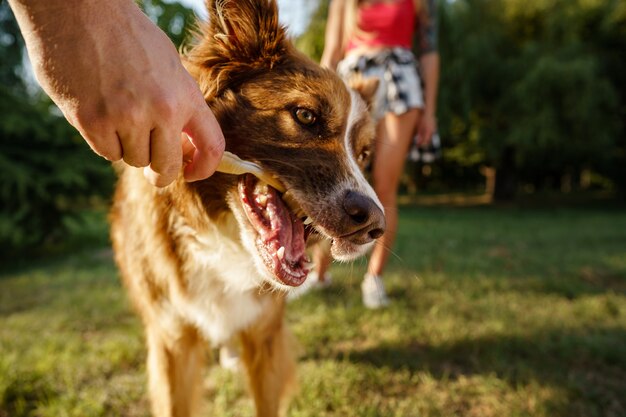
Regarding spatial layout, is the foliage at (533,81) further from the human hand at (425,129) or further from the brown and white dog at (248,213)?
the brown and white dog at (248,213)

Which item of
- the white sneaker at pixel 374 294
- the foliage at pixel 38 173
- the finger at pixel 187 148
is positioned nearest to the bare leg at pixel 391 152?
the white sneaker at pixel 374 294

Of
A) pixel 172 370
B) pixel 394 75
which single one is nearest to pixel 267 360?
pixel 172 370

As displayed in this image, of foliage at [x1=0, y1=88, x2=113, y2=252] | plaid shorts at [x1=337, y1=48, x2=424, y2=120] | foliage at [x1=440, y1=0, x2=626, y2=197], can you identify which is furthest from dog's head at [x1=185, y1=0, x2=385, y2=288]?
foliage at [x1=440, y1=0, x2=626, y2=197]

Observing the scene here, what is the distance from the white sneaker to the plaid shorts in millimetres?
1537

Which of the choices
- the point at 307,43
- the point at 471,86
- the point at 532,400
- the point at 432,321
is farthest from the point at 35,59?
the point at 471,86

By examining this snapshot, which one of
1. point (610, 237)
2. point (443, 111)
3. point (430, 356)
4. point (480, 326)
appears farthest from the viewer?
point (443, 111)

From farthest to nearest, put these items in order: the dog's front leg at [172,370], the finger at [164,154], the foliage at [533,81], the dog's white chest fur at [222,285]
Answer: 1. the foliage at [533,81]
2. the dog's front leg at [172,370]
3. the dog's white chest fur at [222,285]
4. the finger at [164,154]

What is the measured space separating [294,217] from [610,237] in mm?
9607

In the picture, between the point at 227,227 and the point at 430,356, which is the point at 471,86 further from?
the point at 227,227

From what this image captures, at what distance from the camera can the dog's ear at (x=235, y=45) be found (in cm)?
186

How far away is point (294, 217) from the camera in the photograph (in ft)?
5.96

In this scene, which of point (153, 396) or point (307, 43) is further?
point (307, 43)

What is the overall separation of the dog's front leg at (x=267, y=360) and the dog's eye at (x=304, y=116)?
942 millimetres

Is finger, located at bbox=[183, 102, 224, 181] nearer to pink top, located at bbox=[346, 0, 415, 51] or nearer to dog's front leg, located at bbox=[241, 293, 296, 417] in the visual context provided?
dog's front leg, located at bbox=[241, 293, 296, 417]
